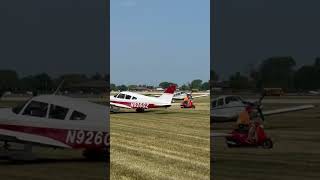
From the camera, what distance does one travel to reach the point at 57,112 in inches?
277

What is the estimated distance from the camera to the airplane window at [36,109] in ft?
23.4

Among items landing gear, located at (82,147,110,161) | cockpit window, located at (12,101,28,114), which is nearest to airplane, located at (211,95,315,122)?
landing gear, located at (82,147,110,161)

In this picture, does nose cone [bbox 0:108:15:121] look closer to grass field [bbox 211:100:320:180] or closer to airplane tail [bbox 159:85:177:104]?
grass field [bbox 211:100:320:180]

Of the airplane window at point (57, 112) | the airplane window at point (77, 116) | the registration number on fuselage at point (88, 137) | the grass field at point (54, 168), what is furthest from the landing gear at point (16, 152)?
the airplane window at point (77, 116)

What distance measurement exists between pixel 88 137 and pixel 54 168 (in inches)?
33.7

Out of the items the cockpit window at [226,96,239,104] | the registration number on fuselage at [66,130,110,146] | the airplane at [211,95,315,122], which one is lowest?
the registration number on fuselage at [66,130,110,146]

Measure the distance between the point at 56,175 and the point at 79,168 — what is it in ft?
2.16

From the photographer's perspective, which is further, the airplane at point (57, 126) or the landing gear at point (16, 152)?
the landing gear at point (16, 152)

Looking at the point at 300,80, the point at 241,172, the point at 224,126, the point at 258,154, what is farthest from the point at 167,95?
the point at 241,172

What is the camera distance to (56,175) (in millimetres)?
6500

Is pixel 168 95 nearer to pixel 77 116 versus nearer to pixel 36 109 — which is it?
pixel 36 109

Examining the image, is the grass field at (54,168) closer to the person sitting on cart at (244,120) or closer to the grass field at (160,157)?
the grass field at (160,157)

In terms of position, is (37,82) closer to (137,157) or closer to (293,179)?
(137,157)

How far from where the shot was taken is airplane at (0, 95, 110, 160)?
6.88 meters
